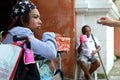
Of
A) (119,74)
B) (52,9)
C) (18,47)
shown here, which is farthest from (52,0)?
(18,47)

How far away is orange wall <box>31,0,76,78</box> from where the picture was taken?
8.09 meters

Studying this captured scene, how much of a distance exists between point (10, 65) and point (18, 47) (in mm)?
155

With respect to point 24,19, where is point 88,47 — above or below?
below

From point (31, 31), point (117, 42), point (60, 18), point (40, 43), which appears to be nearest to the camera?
point (40, 43)

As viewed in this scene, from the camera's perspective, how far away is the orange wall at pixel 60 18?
319 inches

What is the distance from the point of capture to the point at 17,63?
284cm

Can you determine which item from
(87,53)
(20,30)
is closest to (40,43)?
(20,30)

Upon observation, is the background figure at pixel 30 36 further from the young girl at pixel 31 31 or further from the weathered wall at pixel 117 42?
the weathered wall at pixel 117 42

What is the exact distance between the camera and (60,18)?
8109 millimetres

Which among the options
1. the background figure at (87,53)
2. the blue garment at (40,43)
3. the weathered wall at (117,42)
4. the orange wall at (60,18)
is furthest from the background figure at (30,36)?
the weathered wall at (117,42)

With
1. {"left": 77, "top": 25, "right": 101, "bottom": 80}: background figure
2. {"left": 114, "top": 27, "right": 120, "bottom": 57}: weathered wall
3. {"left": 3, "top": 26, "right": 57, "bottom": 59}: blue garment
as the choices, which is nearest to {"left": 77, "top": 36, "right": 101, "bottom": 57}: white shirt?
{"left": 77, "top": 25, "right": 101, "bottom": 80}: background figure

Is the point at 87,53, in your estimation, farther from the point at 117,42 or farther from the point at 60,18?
the point at 117,42

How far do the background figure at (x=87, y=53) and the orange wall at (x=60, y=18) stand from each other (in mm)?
239

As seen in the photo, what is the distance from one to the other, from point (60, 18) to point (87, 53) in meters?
1.02
